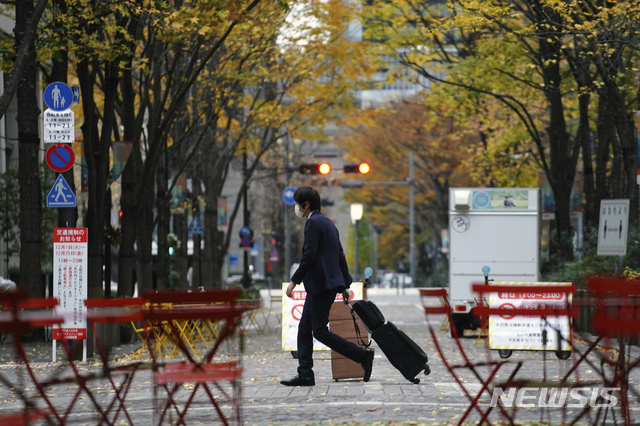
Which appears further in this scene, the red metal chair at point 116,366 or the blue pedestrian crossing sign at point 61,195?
the blue pedestrian crossing sign at point 61,195

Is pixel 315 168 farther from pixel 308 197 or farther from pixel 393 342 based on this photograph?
pixel 393 342

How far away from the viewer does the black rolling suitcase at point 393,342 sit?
409 inches

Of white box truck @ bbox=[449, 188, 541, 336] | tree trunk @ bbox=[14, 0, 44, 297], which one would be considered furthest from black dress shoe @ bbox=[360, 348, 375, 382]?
white box truck @ bbox=[449, 188, 541, 336]

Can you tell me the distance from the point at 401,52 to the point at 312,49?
2.91m

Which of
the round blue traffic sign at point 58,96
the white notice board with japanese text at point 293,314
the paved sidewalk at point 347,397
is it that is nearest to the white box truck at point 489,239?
the paved sidewalk at point 347,397

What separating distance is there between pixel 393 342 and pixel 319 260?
3.63 feet

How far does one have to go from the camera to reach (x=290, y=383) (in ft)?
35.7

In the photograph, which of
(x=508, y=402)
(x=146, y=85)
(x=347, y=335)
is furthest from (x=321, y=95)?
(x=508, y=402)

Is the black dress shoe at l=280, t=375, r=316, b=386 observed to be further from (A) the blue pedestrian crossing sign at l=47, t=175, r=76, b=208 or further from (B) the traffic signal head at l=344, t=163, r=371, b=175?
(B) the traffic signal head at l=344, t=163, r=371, b=175

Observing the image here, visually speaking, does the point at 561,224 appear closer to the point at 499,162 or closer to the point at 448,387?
the point at 499,162

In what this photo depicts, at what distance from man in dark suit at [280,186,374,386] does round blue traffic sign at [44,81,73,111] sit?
5.45 m

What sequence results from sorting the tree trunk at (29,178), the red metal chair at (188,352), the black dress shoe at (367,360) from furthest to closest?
the tree trunk at (29,178)
the black dress shoe at (367,360)
the red metal chair at (188,352)

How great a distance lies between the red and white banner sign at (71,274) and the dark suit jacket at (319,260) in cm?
542

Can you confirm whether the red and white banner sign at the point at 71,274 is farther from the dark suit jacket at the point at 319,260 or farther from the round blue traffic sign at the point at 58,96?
the dark suit jacket at the point at 319,260
